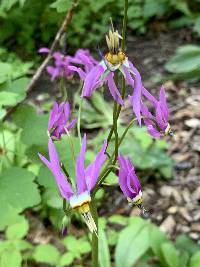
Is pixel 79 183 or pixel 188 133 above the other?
pixel 79 183

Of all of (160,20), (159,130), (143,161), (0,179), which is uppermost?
(159,130)

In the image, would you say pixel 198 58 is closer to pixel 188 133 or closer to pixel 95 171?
pixel 188 133

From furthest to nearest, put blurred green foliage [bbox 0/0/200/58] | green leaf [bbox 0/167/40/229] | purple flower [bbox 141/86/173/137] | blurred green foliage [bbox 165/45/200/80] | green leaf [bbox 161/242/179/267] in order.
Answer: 1. blurred green foliage [bbox 0/0/200/58]
2. blurred green foliage [bbox 165/45/200/80]
3. green leaf [bbox 161/242/179/267]
4. green leaf [bbox 0/167/40/229]
5. purple flower [bbox 141/86/173/137]

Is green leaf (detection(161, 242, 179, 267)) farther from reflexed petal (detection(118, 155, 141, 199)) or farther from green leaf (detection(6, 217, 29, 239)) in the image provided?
reflexed petal (detection(118, 155, 141, 199))

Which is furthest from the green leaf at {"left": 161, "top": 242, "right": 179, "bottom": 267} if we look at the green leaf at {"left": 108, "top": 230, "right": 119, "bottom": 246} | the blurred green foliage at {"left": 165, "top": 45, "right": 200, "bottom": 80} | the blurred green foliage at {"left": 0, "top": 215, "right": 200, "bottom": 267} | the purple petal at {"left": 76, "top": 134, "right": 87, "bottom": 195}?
the blurred green foliage at {"left": 165, "top": 45, "right": 200, "bottom": 80}

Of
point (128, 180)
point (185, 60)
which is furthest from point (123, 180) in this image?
point (185, 60)

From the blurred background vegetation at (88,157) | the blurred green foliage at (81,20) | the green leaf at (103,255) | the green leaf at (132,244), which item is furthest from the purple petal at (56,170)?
the blurred green foliage at (81,20)

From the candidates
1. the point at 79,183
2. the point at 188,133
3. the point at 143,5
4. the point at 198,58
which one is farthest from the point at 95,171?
the point at 143,5
